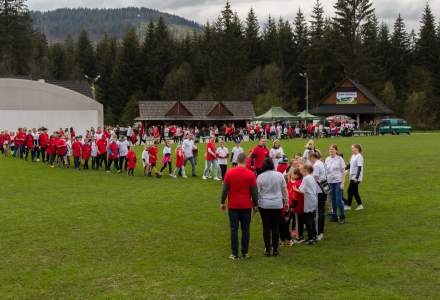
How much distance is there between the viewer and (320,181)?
11.8 m

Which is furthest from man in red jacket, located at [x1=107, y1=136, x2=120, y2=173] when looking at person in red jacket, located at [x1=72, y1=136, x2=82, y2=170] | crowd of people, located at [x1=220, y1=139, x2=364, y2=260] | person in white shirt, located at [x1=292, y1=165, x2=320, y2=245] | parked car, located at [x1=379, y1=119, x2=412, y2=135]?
parked car, located at [x1=379, y1=119, x2=412, y2=135]

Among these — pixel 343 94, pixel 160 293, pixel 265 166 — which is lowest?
pixel 160 293

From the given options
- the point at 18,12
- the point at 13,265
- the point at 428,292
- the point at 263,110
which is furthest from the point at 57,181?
the point at 18,12

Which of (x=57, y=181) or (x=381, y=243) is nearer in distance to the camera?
(x=381, y=243)

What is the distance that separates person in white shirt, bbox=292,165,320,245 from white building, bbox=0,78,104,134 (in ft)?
126

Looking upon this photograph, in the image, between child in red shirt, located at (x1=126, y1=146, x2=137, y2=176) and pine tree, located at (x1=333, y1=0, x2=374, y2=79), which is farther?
pine tree, located at (x1=333, y1=0, x2=374, y2=79)

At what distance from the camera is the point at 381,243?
10.7m

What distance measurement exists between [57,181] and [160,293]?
48.3ft

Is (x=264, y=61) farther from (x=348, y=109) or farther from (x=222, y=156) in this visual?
(x=222, y=156)

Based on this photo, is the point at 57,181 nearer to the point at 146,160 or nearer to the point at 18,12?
the point at 146,160

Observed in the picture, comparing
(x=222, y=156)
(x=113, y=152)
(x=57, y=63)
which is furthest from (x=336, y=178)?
(x=57, y=63)

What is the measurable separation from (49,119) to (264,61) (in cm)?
5434

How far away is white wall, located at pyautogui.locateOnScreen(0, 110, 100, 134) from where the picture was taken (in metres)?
45.5

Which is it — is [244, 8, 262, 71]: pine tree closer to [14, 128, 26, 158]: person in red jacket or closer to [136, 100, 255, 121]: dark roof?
[136, 100, 255, 121]: dark roof
